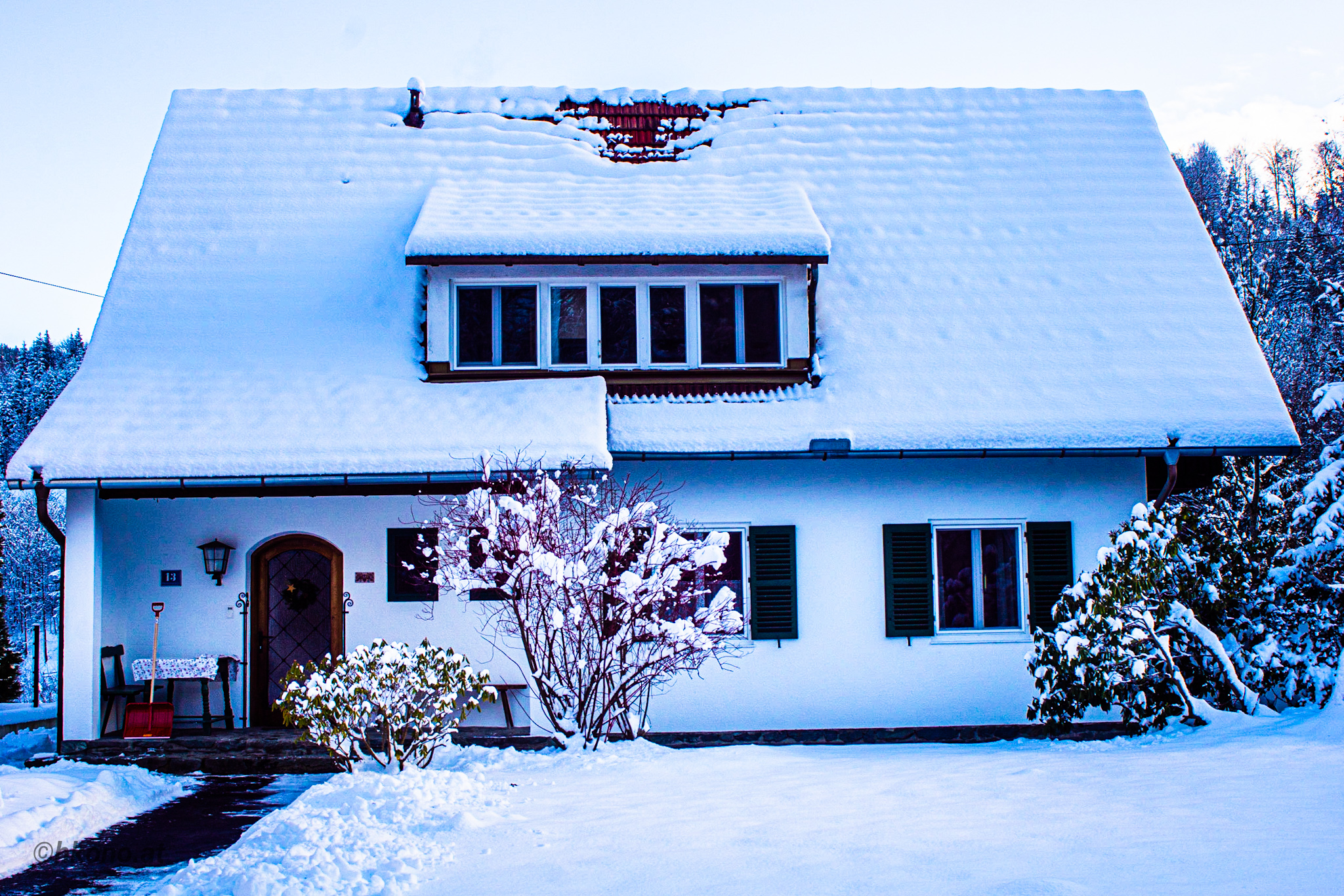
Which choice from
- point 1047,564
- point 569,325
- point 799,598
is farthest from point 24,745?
point 1047,564

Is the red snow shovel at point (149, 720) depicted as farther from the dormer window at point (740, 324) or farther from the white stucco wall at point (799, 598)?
the dormer window at point (740, 324)

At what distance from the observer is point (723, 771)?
7.28 metres

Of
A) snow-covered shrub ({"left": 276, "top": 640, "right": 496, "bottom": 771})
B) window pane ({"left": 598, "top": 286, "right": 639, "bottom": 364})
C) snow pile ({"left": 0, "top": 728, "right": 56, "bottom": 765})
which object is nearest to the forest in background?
snow pile ({"left": 0, "top": 728, "right": 56, "bottom": 765})

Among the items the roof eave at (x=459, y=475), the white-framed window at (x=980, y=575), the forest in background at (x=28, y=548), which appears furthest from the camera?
the forest in background at (x=28, y=548)

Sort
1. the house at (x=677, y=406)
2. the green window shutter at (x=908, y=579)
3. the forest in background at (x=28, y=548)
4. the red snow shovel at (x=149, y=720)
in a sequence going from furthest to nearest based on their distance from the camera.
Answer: the forest in background at (x=28, y=548) < the green window shutter at (x=908, y=579) < the house at (x=677, y=406) < the red snow shovel at (x=149, y=720)

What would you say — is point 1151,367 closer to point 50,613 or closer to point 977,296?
point 977,296

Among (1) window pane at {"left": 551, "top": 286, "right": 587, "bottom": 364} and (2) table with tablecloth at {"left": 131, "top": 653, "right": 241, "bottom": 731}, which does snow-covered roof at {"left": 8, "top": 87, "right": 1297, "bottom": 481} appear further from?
(2) table with tablecloth at {"left": 131, "top": 653, "right": 241, "bottom": 731}

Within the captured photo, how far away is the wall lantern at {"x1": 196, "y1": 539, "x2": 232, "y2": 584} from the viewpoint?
1011cm

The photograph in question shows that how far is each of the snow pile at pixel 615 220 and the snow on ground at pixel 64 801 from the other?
543 centimetres

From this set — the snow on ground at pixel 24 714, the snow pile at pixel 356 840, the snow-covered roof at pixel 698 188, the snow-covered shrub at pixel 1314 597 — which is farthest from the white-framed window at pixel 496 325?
the snow on ground at pixel 24 714

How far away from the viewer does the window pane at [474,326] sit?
11.3 meters

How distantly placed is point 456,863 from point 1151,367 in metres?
8.77

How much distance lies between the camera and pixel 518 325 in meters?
11.4

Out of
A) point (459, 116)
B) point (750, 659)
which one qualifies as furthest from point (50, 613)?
point (750, 659)
